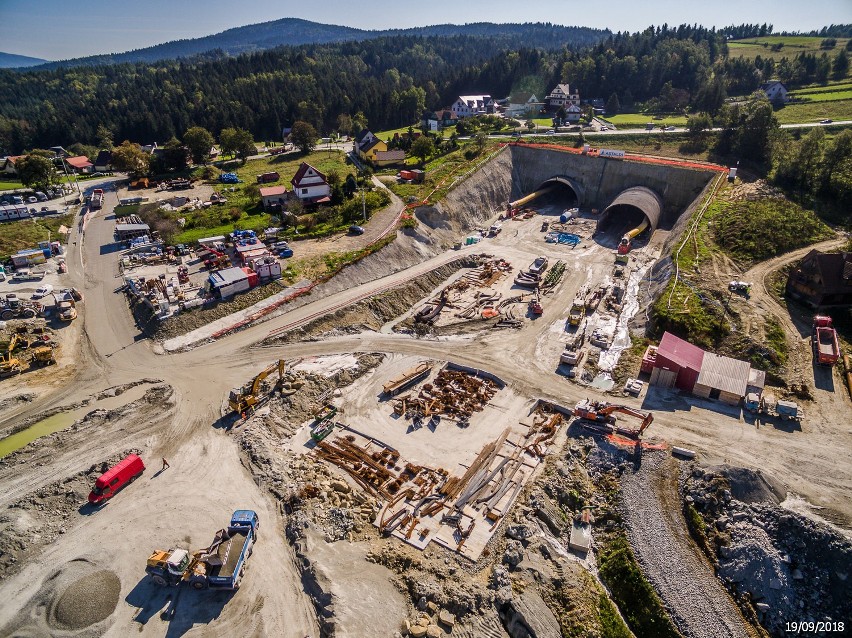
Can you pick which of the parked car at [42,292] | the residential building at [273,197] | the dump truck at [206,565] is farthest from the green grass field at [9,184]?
the dump truck at [206,565]

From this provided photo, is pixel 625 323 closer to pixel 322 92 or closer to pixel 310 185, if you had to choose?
pixel 310 185

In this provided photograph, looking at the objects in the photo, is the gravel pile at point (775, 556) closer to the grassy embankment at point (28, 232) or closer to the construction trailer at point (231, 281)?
the construction trailer at point (231, 281)

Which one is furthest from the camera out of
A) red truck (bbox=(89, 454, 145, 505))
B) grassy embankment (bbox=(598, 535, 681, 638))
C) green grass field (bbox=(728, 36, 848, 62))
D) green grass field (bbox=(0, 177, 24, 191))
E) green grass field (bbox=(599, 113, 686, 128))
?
green grass field (bbox=(728, 36, 848, 62))

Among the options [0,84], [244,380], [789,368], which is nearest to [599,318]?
[789,368]

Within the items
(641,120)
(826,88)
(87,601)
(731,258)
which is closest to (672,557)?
(87,601)

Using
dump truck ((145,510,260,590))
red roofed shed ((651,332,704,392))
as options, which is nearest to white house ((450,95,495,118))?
red roofed shed ((651,332,704,392))

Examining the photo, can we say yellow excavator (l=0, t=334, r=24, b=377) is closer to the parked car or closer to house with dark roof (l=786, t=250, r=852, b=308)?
the parked car
